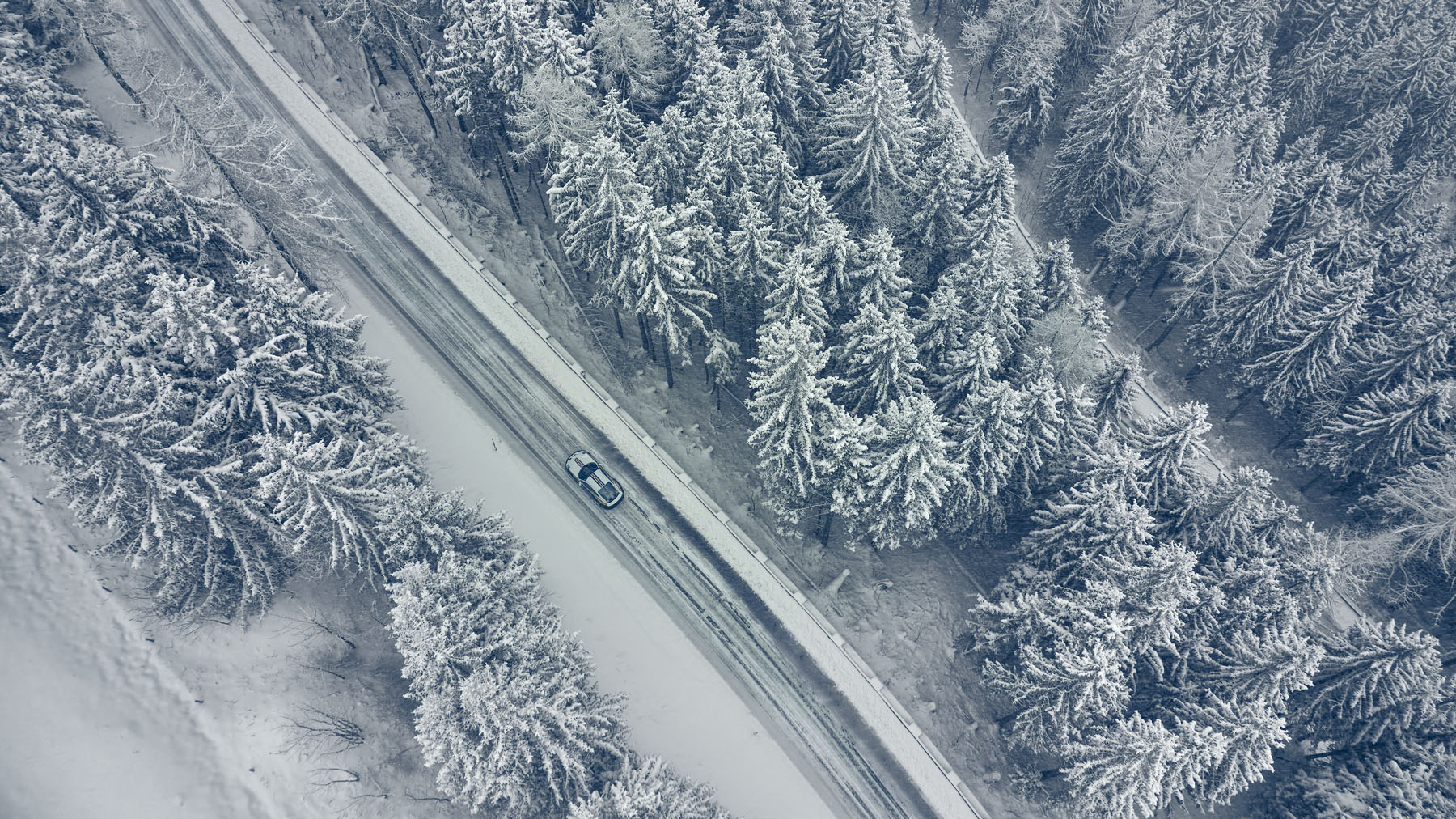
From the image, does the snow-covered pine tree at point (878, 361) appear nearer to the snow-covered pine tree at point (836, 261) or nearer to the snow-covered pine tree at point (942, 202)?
the snow-covered pine tree at point (836, 261)

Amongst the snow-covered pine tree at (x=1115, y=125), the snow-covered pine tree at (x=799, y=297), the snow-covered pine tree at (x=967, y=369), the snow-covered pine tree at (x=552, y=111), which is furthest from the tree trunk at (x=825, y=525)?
the snow-covered pine tree at (x=1115, y=125)

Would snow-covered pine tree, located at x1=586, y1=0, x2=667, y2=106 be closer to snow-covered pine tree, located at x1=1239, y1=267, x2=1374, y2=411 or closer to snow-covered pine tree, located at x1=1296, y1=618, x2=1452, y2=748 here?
snow-covered pine tree, located at x1=1239, y1=267, x2=1374, y2=411

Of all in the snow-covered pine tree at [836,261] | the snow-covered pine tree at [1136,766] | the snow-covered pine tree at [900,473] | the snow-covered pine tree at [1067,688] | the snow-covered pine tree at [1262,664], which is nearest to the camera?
the snow-covered pine tree at [1136,766]

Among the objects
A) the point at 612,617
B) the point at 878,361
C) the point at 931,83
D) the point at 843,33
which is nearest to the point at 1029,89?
the point at 931,83

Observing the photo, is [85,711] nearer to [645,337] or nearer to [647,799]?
[647,799]

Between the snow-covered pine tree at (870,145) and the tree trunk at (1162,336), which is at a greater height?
the snow-covered pine tree at (870,145)

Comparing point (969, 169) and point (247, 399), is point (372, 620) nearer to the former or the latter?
point (247, 399)

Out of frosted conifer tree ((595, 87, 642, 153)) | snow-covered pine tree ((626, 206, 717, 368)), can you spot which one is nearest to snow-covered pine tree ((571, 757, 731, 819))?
snow-covered pine tree ((626, 206, 717, 368))
